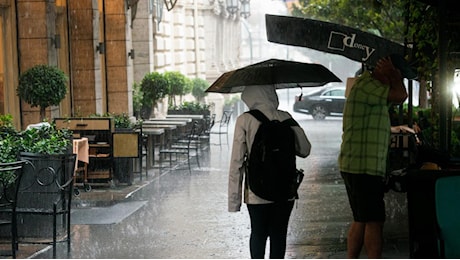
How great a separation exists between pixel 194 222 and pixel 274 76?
4.92m

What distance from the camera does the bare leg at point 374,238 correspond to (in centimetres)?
872

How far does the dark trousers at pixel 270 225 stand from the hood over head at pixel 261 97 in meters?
0.81

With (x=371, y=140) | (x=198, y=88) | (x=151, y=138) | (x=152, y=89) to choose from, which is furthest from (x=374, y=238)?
(x=198, y=88)

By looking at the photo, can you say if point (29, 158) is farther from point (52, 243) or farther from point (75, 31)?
point (75, 31)

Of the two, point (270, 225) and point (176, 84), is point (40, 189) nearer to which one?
point (270, 225)

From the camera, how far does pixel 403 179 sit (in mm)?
8789

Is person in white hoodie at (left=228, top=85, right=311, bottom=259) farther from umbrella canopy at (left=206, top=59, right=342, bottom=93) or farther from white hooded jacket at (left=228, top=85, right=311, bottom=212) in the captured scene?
umbrella canopy at (left=206, top=59, right=342, bottom=93)

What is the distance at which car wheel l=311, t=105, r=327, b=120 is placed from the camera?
4246cm

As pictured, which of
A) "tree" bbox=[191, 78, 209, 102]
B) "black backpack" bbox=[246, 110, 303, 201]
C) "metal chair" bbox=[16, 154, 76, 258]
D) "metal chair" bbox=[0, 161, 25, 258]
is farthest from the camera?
Answer: "tree" bbox=[191, 78, 209, 102]

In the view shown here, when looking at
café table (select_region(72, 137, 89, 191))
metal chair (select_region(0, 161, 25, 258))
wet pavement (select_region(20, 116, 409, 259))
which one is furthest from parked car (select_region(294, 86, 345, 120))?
metal chair (select_region(0, 161, 25, 258))

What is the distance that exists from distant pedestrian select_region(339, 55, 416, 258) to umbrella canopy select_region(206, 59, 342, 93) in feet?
1.19

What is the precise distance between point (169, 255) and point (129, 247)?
714mm

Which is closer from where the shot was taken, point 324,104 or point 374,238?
point 374,238

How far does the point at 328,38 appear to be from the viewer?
14086mm
